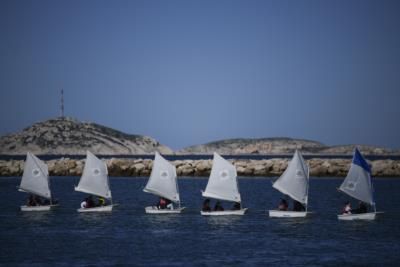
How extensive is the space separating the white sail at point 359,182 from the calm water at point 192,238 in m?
2.12

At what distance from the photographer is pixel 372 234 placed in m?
41.8

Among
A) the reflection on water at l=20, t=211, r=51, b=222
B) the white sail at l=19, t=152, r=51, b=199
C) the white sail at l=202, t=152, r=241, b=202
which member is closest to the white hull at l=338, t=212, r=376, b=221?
the white sail at l=202, t=152, r=241, b=202

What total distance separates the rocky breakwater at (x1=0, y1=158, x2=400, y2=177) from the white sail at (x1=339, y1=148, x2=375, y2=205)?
5108 cm

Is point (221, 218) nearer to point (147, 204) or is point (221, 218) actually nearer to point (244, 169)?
point (147, 204)

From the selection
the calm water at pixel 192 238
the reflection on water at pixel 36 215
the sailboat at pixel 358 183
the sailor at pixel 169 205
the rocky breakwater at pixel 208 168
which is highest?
the rocky breakwater at pixel 208 168

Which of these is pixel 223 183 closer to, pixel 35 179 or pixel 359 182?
pixel 359 182

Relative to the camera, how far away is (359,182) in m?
48.1

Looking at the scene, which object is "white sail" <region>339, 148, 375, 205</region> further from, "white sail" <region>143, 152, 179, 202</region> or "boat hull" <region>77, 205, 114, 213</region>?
"boat hull" <region>77, 205, 114, 213</region>

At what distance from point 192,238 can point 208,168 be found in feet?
206

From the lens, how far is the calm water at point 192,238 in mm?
33875

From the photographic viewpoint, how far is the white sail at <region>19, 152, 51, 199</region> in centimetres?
5566

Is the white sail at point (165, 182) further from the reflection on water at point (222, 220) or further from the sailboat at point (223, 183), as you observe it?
the reflection on water at point (222, 220)

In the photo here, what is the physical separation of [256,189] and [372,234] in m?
38.0

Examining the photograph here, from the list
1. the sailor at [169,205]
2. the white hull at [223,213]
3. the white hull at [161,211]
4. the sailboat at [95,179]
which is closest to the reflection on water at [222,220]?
the white hull at [223,213]
